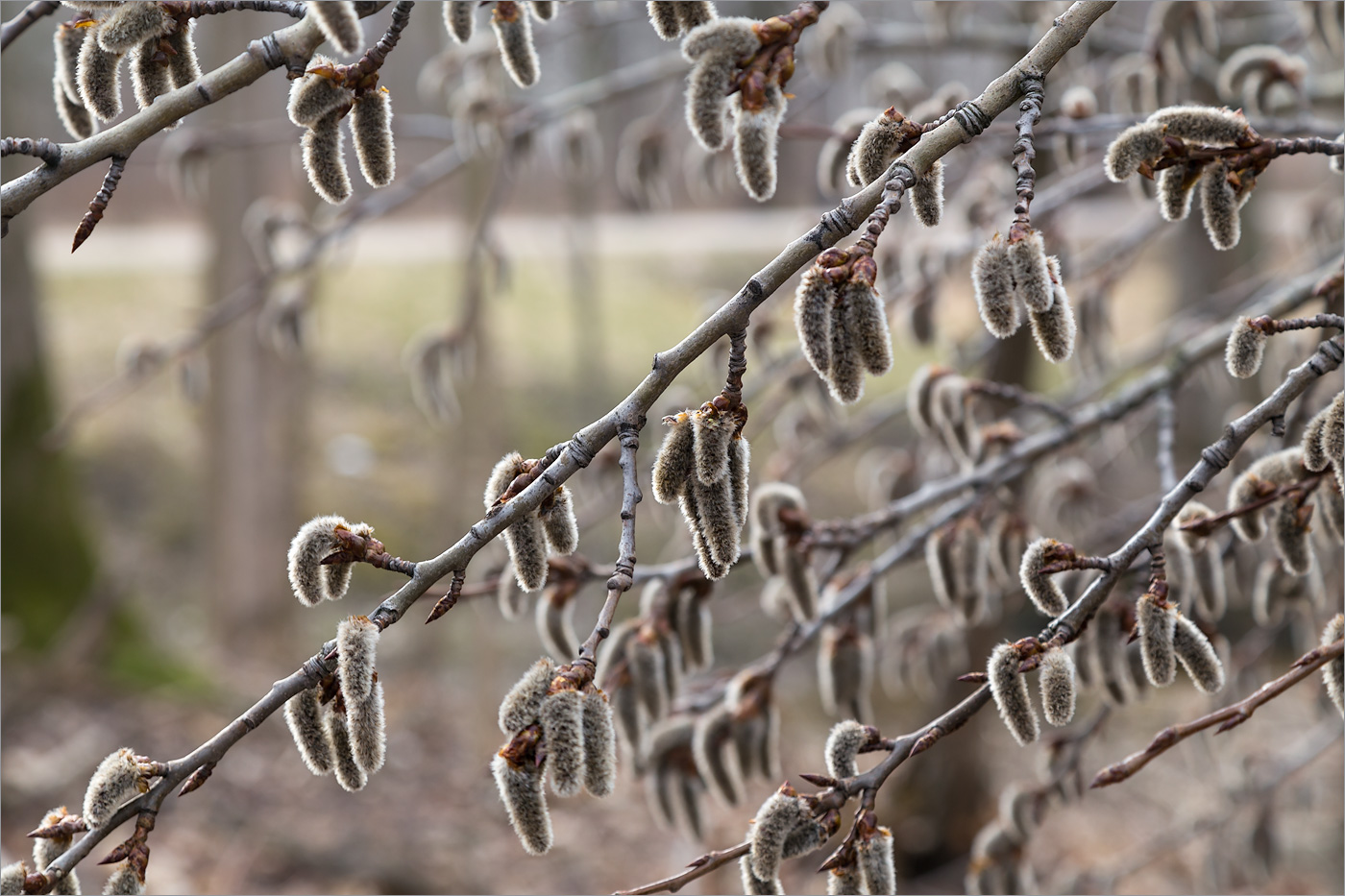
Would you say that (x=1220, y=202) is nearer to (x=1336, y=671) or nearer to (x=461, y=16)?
(x=1336, y=671)

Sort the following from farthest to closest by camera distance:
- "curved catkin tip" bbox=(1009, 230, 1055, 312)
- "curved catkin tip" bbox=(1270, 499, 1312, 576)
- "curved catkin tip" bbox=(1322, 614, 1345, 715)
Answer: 1. "curved catkin tip" bbox=(1270, 499, 1312, 576)
2. "curved catkin tip" bbox=(1322, 614, 1345, 715)
3. "curved catkin tip" bbox=(1009, 230, 1055, 312)

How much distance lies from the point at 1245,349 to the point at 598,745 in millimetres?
995

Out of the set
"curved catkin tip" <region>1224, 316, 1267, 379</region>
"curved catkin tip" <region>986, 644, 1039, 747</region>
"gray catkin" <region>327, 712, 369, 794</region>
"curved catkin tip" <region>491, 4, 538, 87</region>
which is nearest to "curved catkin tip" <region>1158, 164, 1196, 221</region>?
"curved catkin tip" <region>1224, 316, 1267, 379</region>

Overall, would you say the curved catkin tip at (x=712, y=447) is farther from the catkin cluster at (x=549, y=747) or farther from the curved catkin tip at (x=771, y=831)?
the curved catkin tip at (x=771, y=831)

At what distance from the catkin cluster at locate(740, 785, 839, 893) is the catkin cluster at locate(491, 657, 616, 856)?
255mm

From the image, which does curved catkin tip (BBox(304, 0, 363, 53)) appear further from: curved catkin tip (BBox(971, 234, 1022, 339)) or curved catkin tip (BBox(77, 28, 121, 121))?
curved catkin tip (BBox(971, 234, 1022, 339))

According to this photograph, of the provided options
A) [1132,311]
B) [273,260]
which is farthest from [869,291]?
[1132,311]

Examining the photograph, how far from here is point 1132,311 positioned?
13977 millimetres

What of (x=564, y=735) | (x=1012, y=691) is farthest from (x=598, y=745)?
(x=1012, y=691)

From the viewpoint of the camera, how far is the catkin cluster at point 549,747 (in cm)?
117

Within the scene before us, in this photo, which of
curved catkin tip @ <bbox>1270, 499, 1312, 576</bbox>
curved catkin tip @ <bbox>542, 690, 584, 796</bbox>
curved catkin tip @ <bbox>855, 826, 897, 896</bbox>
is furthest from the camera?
curved catkin tip @ <bbox>1270, 499, 1312, 576</bbox>

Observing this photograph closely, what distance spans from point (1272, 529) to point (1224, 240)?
462 mm

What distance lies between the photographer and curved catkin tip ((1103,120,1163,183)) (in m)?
1.42

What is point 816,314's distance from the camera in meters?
1.23
